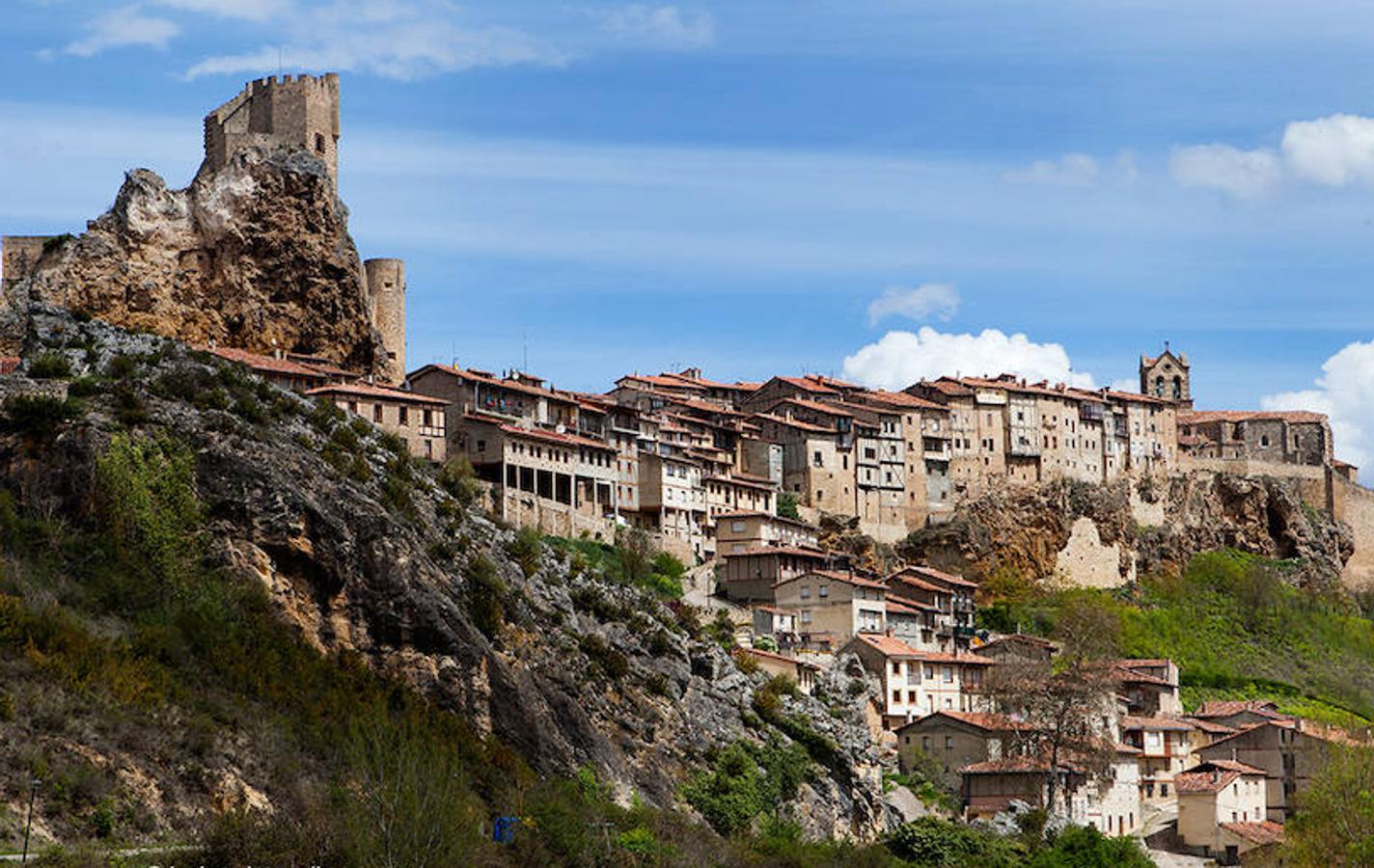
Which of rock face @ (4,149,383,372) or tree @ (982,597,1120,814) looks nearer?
tree @ (982,597,1120,814)

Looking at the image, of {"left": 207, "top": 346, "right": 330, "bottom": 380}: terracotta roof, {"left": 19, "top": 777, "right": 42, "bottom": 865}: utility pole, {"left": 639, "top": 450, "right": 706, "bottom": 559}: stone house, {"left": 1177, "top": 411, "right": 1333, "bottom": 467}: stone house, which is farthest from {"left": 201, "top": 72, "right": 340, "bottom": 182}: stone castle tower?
{"left": 1177, "top": 411, "right": 1333, "bottom": 467}: stone house

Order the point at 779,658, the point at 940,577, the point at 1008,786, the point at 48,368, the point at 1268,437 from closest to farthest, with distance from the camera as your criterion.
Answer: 1. the point at 48,368
2. the point at 1008,786
3. the point at 779,658
4. the point at 940,577
5. the point at 1268,437

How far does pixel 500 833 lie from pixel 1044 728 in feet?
112

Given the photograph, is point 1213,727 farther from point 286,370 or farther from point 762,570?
point 286,370

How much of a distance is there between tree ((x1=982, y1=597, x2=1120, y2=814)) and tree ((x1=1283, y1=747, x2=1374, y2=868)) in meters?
8.76

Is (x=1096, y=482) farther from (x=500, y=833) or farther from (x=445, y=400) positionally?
(x=500, y=833)

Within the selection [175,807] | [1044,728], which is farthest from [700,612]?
[175,807]

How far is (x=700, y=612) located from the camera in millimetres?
83938

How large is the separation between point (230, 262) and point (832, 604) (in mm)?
27812

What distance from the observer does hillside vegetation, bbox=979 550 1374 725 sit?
104250mm

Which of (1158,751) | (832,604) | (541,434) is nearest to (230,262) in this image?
(541,434)

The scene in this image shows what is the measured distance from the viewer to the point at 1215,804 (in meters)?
79.7

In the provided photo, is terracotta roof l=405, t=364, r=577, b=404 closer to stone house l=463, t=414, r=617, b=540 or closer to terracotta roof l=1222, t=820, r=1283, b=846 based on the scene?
stone house l=463, t=414, r=617, b=540

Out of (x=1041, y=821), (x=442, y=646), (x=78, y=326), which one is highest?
(x=78, y=326)
